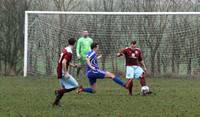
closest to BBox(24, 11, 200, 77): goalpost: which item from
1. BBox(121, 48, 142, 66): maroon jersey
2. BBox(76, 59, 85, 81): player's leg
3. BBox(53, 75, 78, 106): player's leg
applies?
BBox(76, 59, 85, 81): player's leg

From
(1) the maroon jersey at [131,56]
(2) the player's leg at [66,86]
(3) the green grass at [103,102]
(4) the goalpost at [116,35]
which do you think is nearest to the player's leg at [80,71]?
(4) the goalpost at [116,35]

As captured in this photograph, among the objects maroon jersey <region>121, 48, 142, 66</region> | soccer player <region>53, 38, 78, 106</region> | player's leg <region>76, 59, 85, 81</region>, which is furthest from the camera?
player's leg <region>76, 59, 85, 81</region>

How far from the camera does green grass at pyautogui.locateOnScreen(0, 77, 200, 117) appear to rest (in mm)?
13188

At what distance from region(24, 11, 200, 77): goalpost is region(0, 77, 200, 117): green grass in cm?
551

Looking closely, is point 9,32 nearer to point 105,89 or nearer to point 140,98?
point 105,89

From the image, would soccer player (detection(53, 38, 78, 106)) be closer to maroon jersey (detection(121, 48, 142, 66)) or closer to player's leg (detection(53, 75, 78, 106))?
player's leg (detection(53, 75, 78, 106))

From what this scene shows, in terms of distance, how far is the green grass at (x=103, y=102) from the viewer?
43.3 feet

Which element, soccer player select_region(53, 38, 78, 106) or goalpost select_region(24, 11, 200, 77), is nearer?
soccer player select_region(53, 38, 78, 106)

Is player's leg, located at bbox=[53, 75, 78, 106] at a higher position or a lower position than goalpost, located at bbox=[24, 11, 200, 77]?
lower

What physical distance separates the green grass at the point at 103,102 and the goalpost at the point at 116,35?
5.51m

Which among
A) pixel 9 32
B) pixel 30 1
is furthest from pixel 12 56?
pixel 30 1

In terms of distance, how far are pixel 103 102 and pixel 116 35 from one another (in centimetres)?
1194

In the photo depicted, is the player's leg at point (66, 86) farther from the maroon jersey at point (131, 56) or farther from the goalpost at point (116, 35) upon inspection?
the goalpost at point (116, 35)

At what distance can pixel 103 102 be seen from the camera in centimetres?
1562
